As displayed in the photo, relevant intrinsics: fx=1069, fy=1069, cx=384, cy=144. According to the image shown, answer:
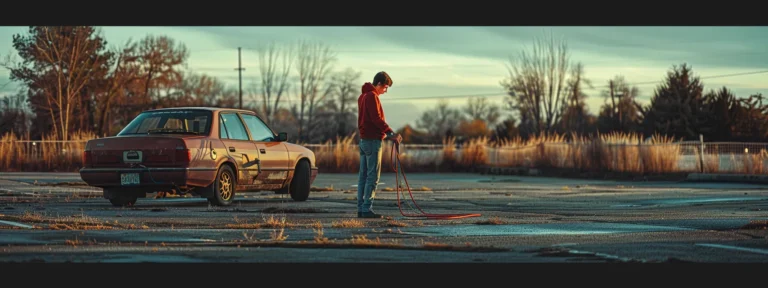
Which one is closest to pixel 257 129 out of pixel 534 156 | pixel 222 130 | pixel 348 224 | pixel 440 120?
pixel 222 130

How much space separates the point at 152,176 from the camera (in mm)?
14406

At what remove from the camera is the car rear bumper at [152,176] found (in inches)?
567

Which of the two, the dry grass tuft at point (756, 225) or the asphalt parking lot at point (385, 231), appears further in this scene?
the dry grass tuft at point (756, 225)

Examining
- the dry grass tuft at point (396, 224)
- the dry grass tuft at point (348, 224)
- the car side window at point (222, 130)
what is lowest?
the dry grass tuft at point (396, 224)

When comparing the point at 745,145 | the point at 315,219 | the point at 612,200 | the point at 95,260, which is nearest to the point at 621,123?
the point at 745,145

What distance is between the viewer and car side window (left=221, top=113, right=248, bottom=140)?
1567 centimetres

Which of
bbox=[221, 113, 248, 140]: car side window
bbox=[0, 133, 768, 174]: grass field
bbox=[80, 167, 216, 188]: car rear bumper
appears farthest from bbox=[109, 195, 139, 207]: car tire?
bbox=[0, 133, 768, 174]: grass field

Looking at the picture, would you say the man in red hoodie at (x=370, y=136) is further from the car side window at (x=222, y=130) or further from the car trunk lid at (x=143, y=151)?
the car side window at (x=222, y=130)

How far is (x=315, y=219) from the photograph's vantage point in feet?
40.8

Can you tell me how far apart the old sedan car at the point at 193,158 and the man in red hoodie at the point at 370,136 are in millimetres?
2857

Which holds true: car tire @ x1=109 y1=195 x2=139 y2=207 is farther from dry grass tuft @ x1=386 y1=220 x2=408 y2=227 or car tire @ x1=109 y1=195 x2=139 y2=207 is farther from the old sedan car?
dry grass tuft @ x1=386 y1=220 x2=408 y2=227

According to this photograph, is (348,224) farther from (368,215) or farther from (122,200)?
(122,200)

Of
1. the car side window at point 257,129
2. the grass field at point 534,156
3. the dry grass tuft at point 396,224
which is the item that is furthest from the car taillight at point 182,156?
the grass field at point 534,156

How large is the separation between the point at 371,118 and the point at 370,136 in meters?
0.24
